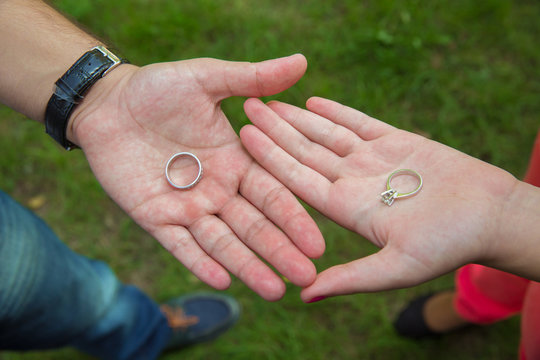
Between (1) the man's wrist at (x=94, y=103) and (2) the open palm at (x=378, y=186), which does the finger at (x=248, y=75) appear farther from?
(1) the man's wrist at (x=94, y=103)

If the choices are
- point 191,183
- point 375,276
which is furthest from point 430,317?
point 191,183

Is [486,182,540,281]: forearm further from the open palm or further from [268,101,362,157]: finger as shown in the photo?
[268,101,362,157]: finger

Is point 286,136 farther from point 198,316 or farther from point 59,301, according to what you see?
point 198,316

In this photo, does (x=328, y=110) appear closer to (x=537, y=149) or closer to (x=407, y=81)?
(x=537, y=149)

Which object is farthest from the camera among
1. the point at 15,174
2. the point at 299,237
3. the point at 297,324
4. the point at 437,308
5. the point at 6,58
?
the point at 15,174

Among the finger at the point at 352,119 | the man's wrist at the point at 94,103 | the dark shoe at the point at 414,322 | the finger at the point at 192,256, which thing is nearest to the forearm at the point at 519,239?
the finger at the point at 352,119

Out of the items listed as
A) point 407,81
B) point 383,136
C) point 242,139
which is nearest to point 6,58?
point 242,139

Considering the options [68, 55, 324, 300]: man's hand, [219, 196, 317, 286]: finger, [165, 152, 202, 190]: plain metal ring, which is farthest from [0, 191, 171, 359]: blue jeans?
[219, 196, 317, 286]: finger
